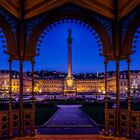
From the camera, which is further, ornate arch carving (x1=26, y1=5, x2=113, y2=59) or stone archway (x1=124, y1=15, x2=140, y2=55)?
ornate arch carving (x1=26, y1=5, x2=113, y2=59)

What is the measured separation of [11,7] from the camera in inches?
461

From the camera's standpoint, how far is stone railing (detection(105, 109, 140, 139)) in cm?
1175

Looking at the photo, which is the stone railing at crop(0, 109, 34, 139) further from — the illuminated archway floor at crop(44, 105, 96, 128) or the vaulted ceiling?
the illuminated archway floor at crop(44, 105, 96, 128)

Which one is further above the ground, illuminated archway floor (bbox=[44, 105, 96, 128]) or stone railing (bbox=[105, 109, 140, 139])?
stone railing (bbox=[105, 109, 140, 139])

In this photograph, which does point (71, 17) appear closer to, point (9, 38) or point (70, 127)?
point (9, 38)

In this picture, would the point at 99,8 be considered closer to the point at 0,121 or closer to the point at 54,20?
the point at 54,20

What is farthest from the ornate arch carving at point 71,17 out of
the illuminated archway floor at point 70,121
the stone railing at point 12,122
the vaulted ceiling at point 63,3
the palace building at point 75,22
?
the illuminated archway floor at point 70,121

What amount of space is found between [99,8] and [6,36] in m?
3.91

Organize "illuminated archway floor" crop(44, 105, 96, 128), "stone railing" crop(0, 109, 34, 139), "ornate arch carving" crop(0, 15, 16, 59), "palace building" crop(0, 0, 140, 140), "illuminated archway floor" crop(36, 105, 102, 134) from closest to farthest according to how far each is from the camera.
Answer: "stone railing" crop(0, 109, 34, 139)
"palace building" crop(0, 0, 140, 140)
"ornate arch carving" crop(0, 15, 16, 59)
"illuminated archway floor" crop(36, 105, 102, 134)
"illuminated archway floor" crop(44, 105, 96, 128)

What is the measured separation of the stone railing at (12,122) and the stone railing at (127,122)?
3.13 m

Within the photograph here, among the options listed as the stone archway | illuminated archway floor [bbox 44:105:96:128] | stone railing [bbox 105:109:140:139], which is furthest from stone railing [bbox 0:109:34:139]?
the stone archway

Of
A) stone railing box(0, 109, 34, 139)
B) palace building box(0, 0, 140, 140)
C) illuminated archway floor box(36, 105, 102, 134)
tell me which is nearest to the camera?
stone railing box(0, 109, 34, 139)

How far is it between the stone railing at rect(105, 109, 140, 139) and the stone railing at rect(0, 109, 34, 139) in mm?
3127

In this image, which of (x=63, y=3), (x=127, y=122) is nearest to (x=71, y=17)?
(x=63, y=3)
